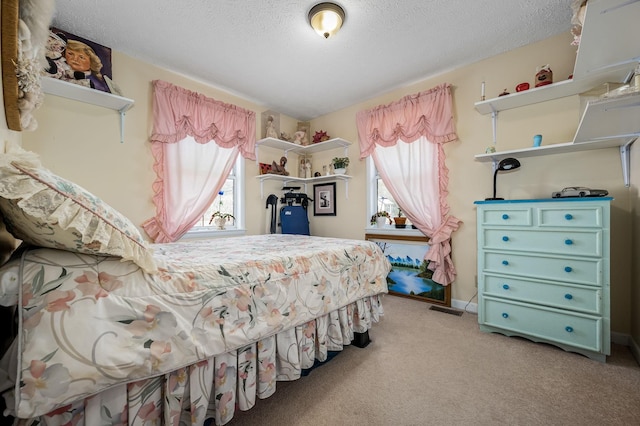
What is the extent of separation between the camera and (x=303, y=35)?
222 centimetres

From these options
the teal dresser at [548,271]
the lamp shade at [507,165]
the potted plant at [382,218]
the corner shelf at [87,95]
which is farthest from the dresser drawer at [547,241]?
the corner shelf at [87,95]

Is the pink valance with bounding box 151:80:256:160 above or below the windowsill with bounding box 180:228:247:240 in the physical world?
above

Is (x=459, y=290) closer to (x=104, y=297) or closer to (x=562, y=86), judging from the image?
(x=562, y=86)

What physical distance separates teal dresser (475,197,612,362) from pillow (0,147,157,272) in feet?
8.29

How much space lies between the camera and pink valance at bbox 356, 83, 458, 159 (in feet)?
9.18

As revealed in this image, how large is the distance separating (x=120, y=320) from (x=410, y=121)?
3.18 meters

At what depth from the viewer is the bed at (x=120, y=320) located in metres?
0.69

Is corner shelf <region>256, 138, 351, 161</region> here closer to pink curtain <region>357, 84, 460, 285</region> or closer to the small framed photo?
the small framed photo

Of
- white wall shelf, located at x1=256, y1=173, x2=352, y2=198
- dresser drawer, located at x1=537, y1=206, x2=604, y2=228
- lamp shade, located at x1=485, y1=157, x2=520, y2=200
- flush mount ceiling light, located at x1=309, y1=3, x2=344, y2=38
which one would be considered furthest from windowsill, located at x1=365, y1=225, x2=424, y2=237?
flush mount ceiling light, located at x1=309, y1=3, x2=344, y2=38

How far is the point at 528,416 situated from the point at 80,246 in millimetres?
2102

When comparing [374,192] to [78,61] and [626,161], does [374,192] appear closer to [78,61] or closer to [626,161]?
[626,161]

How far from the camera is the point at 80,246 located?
770 millimetres

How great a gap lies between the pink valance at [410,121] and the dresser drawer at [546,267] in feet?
4.47

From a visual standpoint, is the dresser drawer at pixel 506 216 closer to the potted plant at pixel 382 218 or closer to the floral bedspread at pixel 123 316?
the potted plant at pixel 382 218
